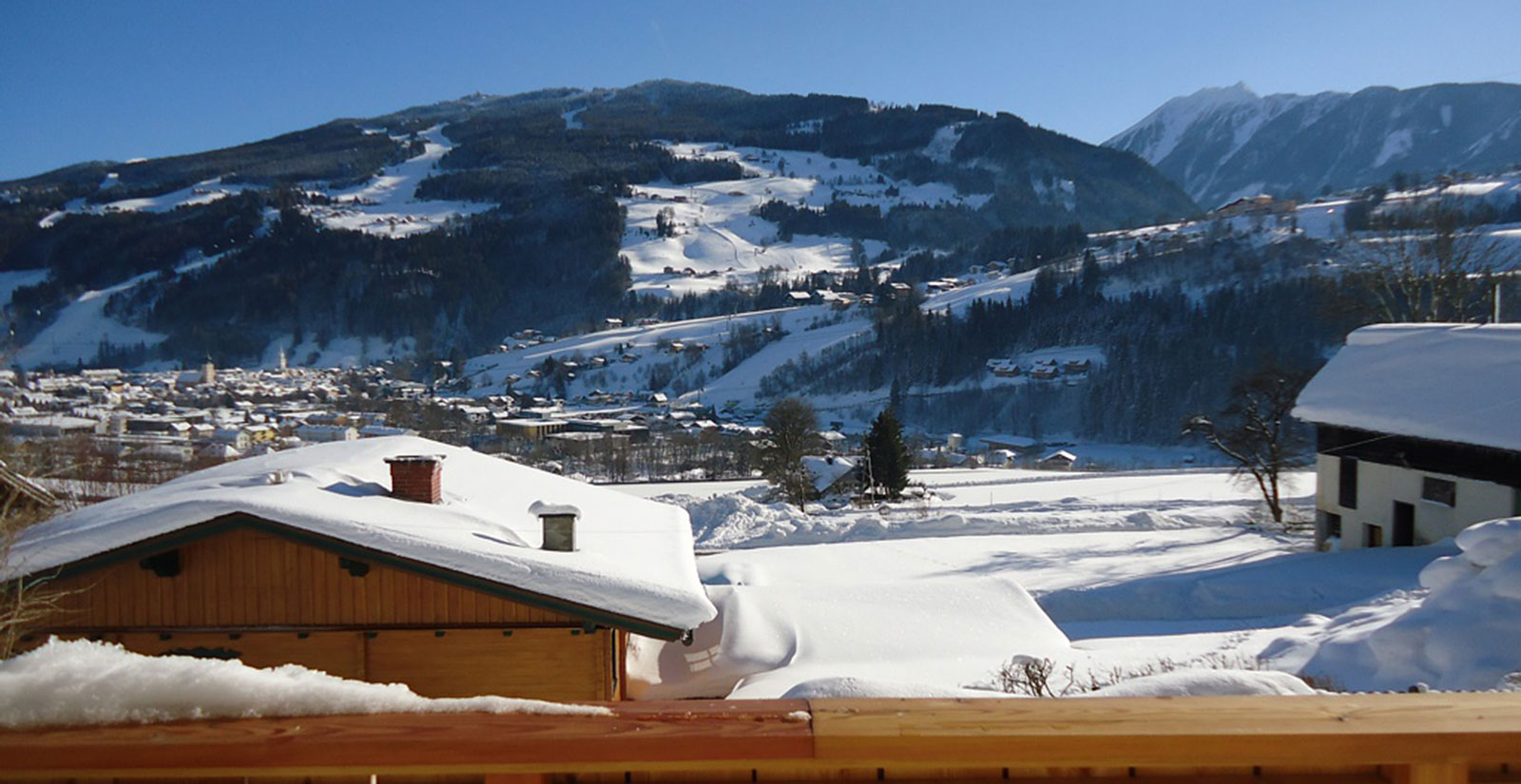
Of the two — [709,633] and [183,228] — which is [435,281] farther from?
[709,633]

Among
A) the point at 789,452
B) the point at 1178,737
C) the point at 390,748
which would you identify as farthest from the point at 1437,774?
the point at 789,452

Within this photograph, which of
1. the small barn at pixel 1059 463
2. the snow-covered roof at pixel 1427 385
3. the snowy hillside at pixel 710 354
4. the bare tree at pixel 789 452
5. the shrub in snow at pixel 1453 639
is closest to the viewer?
the shrub in snow at pixel 1453 639

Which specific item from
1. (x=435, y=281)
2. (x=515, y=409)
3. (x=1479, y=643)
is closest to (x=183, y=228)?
(x=435, y=281)

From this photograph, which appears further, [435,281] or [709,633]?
[435,281]

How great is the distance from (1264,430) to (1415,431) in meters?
6.75

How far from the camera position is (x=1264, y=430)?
2562 cm

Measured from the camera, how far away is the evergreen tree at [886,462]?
33.7 m

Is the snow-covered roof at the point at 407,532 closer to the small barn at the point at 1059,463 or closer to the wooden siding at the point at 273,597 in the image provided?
the wooden siding at the point at 273,597

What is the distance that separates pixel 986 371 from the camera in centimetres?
8844

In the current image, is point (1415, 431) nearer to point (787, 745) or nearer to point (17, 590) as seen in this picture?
Answer: point (787, 745)

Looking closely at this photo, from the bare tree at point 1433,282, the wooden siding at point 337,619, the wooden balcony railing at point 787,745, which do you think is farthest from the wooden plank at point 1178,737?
the bare tree at point 1433,282

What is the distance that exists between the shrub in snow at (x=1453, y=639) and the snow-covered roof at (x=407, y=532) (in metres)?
6.62

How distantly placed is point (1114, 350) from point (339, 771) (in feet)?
295

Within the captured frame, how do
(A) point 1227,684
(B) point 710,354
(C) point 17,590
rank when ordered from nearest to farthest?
1. (A) point 1227,684
2. (C) point 17,590
3. (B) point 710,354
